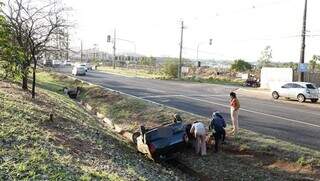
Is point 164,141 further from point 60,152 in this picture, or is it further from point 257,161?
point 60,152

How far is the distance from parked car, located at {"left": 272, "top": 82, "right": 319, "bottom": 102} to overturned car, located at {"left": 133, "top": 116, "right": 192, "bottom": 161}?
75.0ft

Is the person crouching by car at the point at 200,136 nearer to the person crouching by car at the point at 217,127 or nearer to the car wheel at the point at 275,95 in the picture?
the person crouching by car at the point at 217,127

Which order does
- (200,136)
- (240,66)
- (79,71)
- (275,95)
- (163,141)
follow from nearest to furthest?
1. (163,141)
2. (200,136)
3. (275,95)
4. (79,71)
5. (240,66)

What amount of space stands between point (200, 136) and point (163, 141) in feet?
4.13

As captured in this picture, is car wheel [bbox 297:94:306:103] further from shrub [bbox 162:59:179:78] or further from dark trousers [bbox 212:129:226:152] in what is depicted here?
shrub [bbox 162:59:179:78]

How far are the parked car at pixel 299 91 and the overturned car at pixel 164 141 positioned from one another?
22.8 metres

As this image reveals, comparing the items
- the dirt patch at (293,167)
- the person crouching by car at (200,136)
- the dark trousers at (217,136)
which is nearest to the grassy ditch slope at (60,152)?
the person crouching by car at (200,136)

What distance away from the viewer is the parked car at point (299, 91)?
37.1 m

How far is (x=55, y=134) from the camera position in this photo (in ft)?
49.9

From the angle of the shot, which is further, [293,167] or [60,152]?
[293,167]

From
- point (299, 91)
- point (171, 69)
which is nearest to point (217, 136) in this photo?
point (299, 91)

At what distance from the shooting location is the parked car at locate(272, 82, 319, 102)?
37.1m

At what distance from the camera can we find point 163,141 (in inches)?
627

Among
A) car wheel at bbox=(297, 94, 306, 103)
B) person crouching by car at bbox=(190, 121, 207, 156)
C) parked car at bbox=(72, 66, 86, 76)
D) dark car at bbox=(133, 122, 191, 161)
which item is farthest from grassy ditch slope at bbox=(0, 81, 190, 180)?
parked car at bbox=(72, 66, 86, 76)
